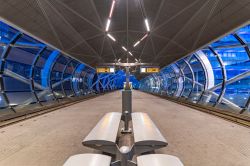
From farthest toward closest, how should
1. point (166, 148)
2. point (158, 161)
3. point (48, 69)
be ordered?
point (48, 69) < point (166, 148) < point (158, 161)

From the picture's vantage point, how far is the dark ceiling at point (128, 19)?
5707 mm

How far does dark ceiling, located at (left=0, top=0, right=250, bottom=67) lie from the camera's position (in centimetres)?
571

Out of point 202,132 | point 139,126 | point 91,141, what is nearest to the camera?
point 91,141

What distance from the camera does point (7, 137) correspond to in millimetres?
4027

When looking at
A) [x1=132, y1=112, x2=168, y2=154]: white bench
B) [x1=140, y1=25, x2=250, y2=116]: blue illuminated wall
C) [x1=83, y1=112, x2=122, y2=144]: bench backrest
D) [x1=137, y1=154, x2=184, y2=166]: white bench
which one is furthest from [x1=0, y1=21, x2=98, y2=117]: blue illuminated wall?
[x1=140, y1=25, x2=250, y2=116]: blue illuminated wall

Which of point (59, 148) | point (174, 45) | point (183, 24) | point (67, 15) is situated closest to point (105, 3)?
point (67, 15)

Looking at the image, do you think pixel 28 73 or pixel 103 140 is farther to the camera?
pixel 28 73

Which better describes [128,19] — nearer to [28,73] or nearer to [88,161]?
[88,161]

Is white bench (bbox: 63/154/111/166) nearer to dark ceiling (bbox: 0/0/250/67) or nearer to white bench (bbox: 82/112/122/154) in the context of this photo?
white bench (bbox: 82/112/122/154)

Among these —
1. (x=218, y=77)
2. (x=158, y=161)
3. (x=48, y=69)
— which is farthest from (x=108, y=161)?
(x=218, y=77)

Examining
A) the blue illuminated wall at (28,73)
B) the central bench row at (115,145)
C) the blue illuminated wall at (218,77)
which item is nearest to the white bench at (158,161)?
the central bench row at (115,145)

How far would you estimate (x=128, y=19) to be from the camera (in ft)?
30.4

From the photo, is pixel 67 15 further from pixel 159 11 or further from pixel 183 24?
pixel 183 24

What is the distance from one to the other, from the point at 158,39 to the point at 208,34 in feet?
13.2
